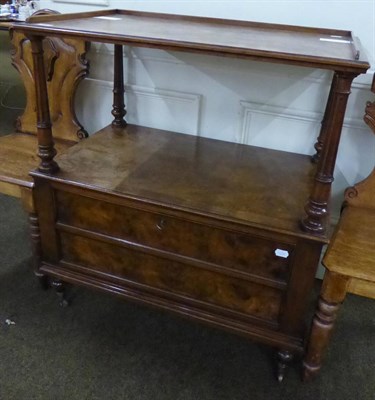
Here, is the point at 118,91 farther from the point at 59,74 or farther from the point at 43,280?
the point at 43,280

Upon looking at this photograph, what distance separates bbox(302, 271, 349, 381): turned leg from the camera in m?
1.25

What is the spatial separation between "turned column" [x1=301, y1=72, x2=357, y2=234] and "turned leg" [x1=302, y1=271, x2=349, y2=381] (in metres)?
0.17

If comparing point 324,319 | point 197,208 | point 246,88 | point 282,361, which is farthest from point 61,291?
point 246,88

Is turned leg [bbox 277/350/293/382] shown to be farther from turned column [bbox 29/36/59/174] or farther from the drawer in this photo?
turned column [bbox 29/36/59/174]

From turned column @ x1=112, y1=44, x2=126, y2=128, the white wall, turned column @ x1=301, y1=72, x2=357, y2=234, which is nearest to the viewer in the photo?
turned column @ x1=301, y1=72, x2=357, y2=234

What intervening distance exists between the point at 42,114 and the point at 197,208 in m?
0.61

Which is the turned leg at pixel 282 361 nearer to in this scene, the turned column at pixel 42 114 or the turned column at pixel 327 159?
the turned column at pixel 327 159

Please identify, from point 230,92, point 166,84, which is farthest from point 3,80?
point 230,92

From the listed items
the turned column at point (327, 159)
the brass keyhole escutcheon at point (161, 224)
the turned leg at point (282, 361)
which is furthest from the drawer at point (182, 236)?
the turned leg at point (282, 361)

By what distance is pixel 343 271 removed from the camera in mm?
1225

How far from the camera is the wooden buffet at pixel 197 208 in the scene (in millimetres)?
1201

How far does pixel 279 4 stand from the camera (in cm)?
155

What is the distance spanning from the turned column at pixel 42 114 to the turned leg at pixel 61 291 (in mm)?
471

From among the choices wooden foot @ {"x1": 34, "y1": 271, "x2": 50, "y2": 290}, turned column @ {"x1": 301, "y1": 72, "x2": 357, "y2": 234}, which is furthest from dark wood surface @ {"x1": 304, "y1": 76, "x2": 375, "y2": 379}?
wooden foot @ {"x1": 34, "y1": 271, "x2": 50, "y2": 290}
